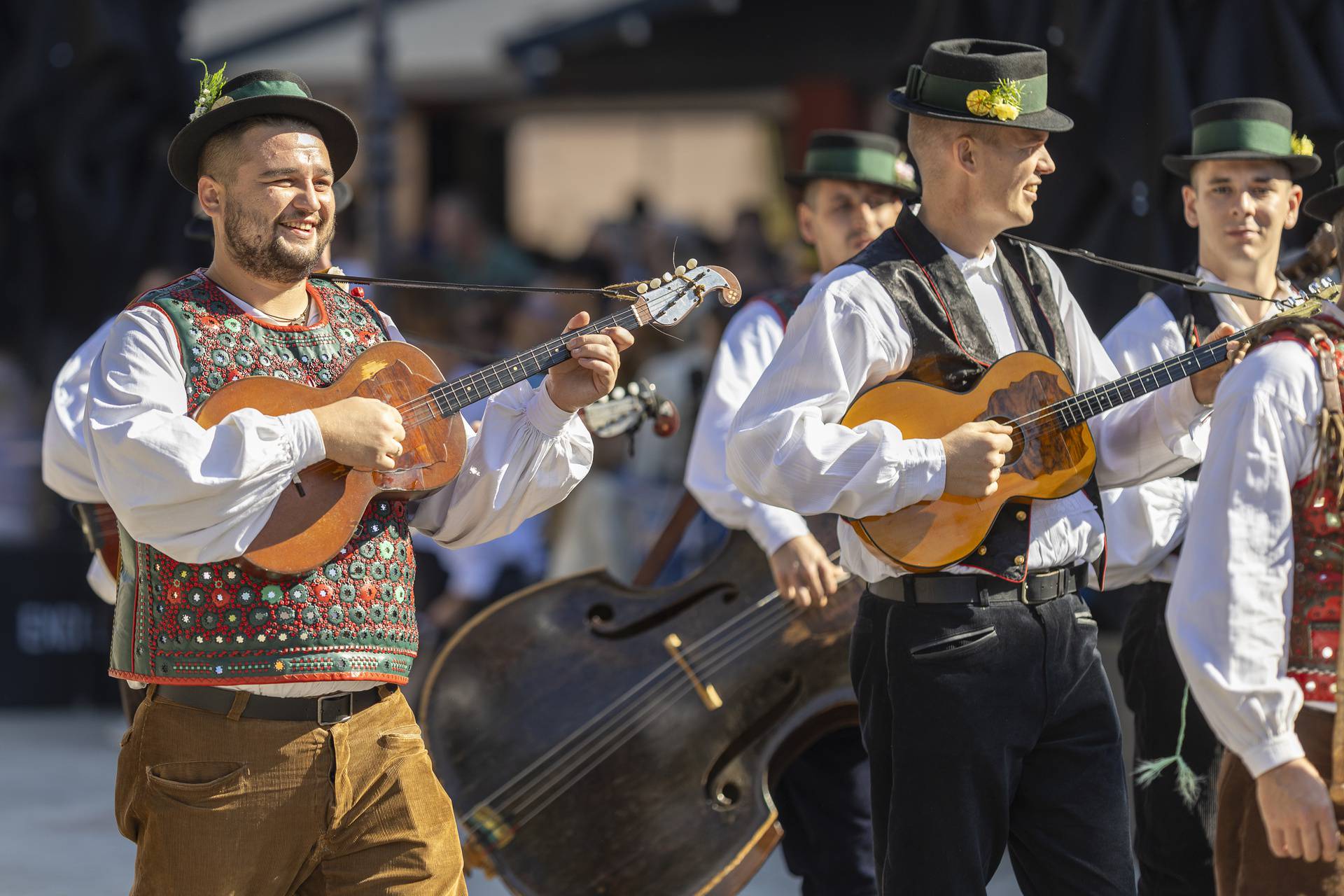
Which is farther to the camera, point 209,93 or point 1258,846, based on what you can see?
point 209,93

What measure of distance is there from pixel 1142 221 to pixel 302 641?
383 centimetres

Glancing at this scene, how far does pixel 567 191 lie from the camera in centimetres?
1859

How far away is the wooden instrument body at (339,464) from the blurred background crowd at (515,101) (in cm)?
56

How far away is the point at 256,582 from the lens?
3.38 meters

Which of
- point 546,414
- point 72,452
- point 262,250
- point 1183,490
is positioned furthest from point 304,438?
point 1183,490

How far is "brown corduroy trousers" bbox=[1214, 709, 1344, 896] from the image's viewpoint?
2.91m

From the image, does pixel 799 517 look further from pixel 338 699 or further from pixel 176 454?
pixel 176 454

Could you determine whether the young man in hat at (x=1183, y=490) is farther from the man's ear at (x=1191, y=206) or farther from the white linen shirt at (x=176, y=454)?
the white linen shirt at (x=176, y=454)

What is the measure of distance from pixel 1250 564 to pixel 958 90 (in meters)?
1.34

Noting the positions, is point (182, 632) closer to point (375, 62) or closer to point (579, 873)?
point (579, 873)

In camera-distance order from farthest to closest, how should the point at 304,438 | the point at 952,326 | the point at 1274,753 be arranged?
1. the point at 952,326
2. the point at 304,438
3. the point at 1274,753

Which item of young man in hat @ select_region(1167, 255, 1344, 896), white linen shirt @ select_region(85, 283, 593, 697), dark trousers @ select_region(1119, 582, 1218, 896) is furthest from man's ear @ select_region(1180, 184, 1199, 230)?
white linen shirt @ select_region(85, 283, 593, 697)

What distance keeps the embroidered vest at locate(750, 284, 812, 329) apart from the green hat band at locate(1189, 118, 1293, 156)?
112 centimetres

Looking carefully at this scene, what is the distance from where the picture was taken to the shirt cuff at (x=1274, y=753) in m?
2.82
